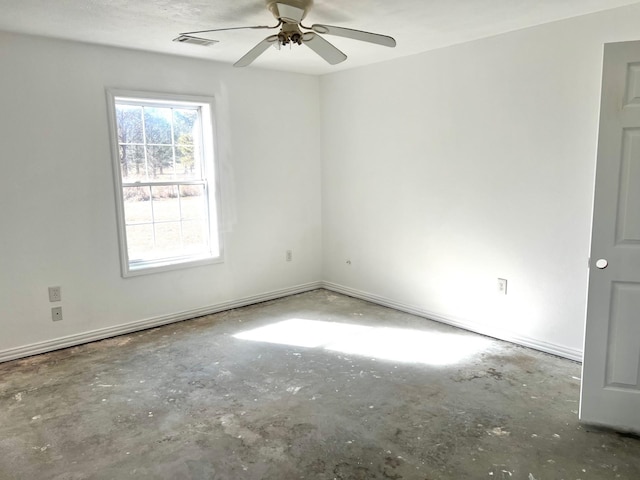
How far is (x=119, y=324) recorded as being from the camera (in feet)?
12.8

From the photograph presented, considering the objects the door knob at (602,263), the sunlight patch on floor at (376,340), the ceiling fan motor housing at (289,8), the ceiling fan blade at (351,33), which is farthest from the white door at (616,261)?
the ceiling fan motor housing at (289,8)

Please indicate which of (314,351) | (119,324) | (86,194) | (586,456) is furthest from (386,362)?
(86,194)

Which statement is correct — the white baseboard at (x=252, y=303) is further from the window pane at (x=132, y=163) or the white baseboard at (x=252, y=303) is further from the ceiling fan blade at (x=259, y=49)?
the ceiling fan blade at (x=259, y=49)

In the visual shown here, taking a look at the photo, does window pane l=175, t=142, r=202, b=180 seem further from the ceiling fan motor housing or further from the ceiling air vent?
the ceiling fan motor housing

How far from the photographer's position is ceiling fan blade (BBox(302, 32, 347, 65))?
268cm

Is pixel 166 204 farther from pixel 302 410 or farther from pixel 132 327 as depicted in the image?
pixel 302 410

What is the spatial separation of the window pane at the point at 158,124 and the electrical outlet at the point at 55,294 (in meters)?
1.46

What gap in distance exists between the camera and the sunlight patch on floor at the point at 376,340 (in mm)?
3371

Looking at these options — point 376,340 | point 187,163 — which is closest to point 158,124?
point 187,163

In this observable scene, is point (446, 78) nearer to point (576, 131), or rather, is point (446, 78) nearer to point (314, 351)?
point (576, 131)

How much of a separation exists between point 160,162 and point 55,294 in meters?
1.41

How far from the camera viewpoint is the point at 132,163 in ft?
12.9

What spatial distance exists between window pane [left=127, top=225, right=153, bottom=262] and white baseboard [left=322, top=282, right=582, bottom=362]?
208cm

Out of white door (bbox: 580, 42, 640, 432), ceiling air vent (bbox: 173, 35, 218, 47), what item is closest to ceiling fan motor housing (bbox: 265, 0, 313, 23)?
ceiling air vent (bbox: 173, 35, 218, 47)
